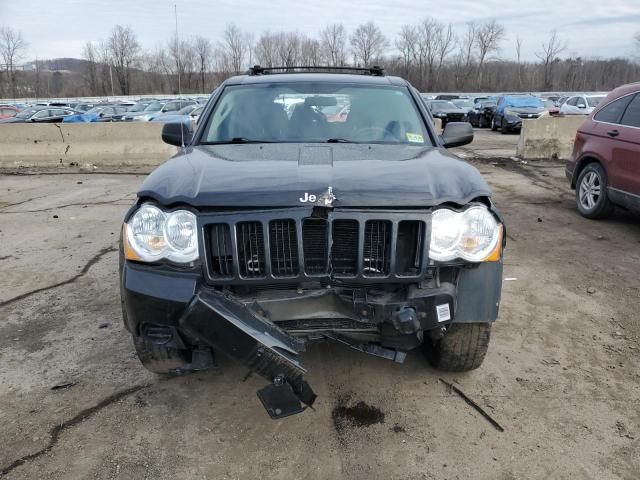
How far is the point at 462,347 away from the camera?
3072 mm

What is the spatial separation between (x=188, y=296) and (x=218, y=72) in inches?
3328

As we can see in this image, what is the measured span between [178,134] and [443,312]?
2.51 meters

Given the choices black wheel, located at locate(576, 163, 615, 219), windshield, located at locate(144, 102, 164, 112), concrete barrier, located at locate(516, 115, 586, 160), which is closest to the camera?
black wheel, located at locate(576, 163, 615, 219)

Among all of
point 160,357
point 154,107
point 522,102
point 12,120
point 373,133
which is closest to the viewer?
point 160,357

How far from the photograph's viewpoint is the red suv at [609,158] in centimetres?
632

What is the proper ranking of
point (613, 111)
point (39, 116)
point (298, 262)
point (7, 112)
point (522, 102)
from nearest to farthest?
point (298, 262) < point (613, 111) < point (39, 116) < point (522, 102) < point (7, 112)

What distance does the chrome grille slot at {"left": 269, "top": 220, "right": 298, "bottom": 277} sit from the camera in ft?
8.14

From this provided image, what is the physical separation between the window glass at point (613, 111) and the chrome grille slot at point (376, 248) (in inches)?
227

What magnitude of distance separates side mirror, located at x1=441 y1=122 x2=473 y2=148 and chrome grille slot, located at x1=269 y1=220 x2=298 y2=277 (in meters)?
1.94

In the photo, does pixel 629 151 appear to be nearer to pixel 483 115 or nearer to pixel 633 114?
pixel 633 114

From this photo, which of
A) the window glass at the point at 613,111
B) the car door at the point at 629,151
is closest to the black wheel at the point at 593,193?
the car door at the point at 629,151

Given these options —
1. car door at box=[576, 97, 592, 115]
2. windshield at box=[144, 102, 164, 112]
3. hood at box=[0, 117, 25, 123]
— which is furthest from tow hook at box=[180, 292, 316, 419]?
hood at box=[0, 117, 25, 123]

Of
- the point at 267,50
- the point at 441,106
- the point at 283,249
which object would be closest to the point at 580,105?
the point at 441,106

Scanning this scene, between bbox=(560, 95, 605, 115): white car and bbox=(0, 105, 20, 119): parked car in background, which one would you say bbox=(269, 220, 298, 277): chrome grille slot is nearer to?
bbox=(560, 95, 605, 115): white car
